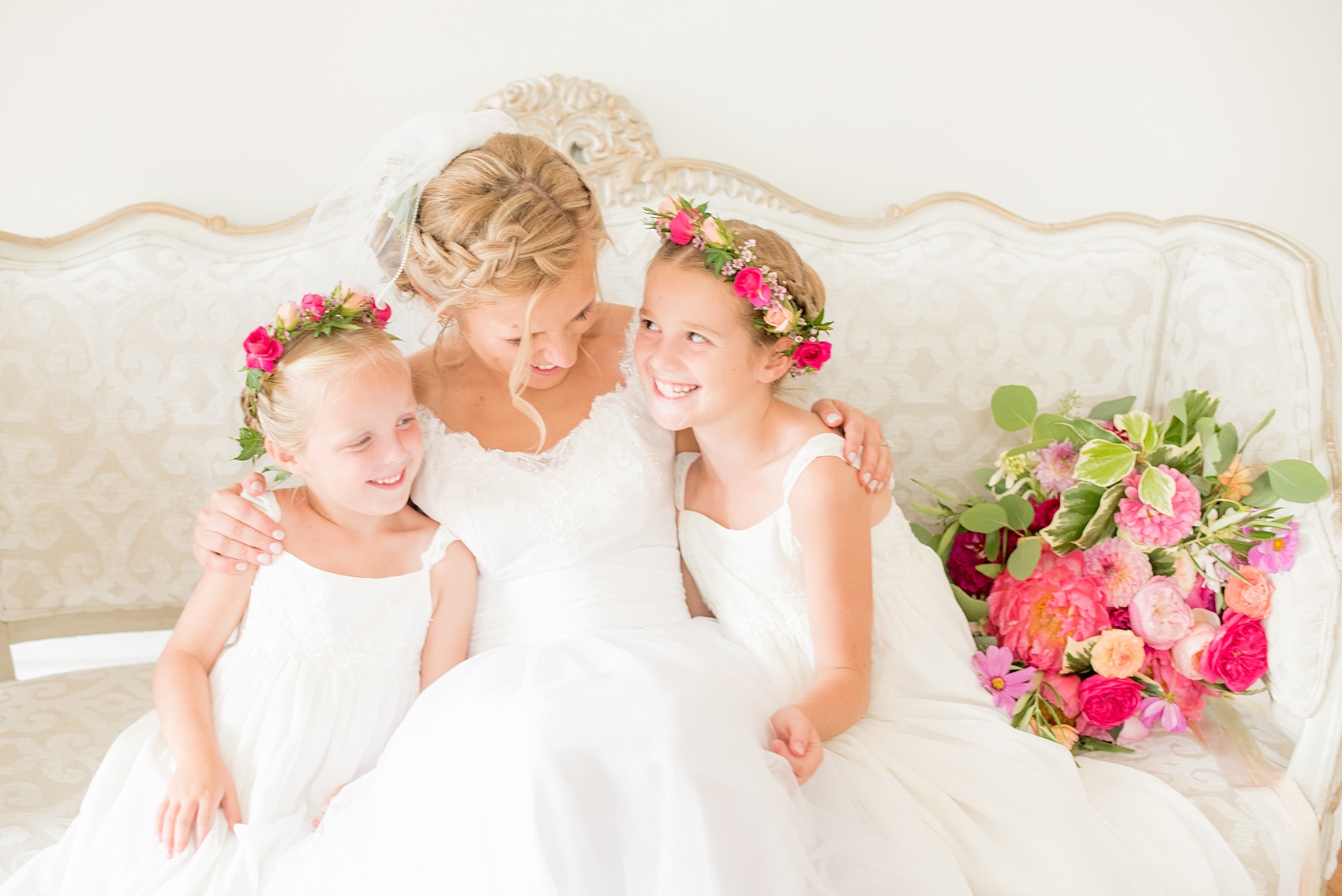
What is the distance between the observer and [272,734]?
1578 mm

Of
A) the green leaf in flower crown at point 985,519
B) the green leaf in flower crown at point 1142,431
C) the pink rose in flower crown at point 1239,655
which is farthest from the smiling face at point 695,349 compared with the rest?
the pink rose in flower crown at point 1239,655

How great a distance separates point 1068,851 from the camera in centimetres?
150

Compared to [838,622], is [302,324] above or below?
above

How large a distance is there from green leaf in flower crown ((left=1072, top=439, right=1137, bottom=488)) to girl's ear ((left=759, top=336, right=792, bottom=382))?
66 cm

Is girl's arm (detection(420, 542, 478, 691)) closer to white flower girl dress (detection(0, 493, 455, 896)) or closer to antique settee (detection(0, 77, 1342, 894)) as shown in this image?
white flower girl dress (detection(0, 493, 455, 896))

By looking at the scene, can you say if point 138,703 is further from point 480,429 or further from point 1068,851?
point 1068,851

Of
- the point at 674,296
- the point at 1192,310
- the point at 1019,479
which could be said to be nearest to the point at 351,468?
the point at 674,296

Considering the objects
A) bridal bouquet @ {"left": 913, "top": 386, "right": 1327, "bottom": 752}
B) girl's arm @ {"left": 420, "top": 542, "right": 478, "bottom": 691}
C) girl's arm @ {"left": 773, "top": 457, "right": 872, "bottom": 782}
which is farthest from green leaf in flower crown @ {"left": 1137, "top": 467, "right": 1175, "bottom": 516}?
girl's arm @ {"left": 420, "top": 542, "right": 478, "bottom": 691}

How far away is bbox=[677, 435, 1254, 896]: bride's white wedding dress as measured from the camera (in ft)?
4.96

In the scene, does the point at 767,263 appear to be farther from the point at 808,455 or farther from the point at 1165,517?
the point at 1165,517

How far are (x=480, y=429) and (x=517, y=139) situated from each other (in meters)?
0.54

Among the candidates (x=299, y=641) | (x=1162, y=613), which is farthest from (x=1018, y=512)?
(x=299, y=641)

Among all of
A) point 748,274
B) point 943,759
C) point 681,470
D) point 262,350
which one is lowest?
point 943,759

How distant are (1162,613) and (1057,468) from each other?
14.7 inches
